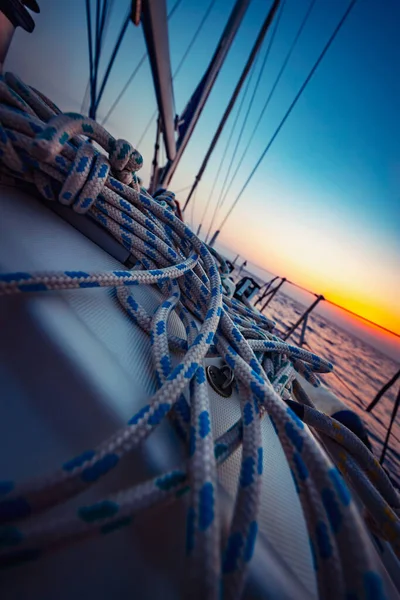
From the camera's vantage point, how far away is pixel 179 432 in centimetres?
30

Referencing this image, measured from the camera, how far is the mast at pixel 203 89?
10.0 feet

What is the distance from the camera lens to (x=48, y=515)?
212 millimetres

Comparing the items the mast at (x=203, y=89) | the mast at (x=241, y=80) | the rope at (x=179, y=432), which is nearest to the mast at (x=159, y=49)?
the mast at (x=203, y=89)

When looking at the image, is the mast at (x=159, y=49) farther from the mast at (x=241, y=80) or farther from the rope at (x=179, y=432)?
the rope at (x=179, y=432)

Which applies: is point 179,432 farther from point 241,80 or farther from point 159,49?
point 241,80

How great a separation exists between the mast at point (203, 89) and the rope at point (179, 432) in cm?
390

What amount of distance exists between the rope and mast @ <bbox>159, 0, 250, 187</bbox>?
3.90 m

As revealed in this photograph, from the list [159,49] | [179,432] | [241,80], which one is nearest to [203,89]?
[241,80]

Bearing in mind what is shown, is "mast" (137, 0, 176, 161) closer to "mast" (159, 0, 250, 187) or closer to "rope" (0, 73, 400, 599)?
"mast" (159, 0, 250, 187)

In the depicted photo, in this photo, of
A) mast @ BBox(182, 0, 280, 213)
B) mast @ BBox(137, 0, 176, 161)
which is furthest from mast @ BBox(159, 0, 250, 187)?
mast @ BBox(182, 0, 280, 213)

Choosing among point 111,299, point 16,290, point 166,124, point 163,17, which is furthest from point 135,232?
point 166,124

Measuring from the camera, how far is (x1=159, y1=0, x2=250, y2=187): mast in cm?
305

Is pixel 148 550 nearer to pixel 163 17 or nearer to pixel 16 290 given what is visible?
pixel 16 290

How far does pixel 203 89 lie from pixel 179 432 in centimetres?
443
